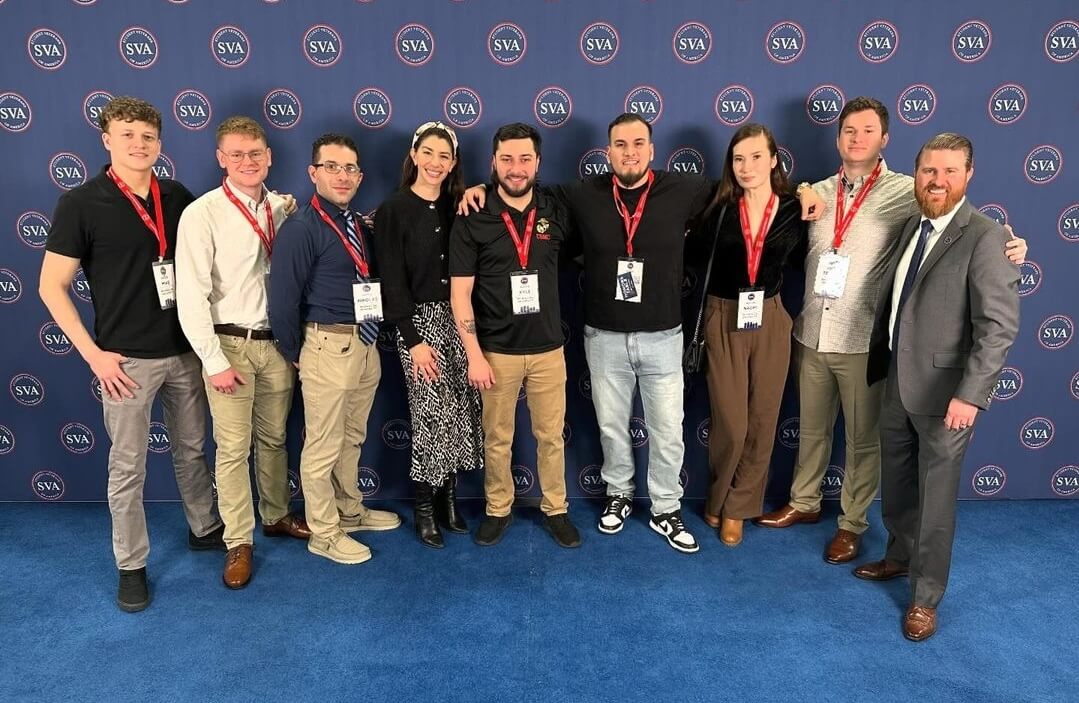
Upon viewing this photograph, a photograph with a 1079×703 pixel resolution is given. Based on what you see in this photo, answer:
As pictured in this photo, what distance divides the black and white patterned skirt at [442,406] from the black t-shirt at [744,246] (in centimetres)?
121

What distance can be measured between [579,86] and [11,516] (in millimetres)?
3677

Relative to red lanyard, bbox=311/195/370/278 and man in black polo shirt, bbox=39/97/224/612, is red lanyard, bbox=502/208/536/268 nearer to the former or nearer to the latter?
red lanyard, bbox=311/195/370/278

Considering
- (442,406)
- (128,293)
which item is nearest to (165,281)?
(128,293)

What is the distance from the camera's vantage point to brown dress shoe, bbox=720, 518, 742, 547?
3.30m

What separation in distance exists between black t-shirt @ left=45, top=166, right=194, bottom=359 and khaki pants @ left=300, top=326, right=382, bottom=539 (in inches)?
22.2

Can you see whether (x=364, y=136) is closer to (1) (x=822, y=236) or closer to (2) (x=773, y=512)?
(1) (x=822, y=236)

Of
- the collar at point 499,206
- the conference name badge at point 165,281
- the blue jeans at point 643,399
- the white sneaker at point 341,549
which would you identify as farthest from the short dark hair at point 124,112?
the blue jeans at point 643,399

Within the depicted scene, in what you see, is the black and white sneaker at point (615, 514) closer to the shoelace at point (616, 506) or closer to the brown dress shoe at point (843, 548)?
the shoelace at point (616, 506)

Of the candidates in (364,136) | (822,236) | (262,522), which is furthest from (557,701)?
(364,136)

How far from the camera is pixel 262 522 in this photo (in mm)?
3502

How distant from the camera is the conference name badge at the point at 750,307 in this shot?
10.00 ft

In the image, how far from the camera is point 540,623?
274 centimetres

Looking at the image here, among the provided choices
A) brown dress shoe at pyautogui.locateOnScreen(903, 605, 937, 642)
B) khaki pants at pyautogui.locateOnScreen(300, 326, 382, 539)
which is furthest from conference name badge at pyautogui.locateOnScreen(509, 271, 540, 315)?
brown dress shoe at pyautogui.locateOnScreen(903, 605, 937, 642)

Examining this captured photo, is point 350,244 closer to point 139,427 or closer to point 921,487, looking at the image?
point 139,427
